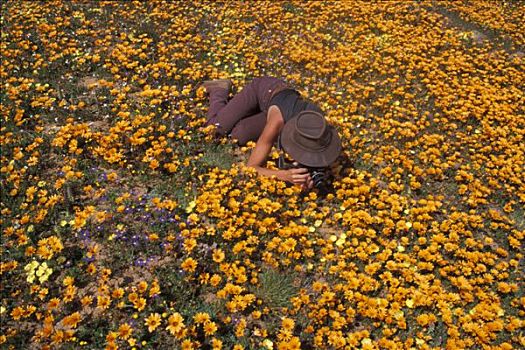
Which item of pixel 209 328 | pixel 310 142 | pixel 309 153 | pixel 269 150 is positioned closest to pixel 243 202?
pixel 269 150

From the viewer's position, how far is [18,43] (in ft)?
32.8

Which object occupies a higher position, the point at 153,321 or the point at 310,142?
the point at 310,142

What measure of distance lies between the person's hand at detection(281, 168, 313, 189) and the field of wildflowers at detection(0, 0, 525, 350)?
20cm

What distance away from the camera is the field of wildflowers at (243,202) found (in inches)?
196

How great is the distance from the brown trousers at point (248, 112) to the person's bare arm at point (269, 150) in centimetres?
69

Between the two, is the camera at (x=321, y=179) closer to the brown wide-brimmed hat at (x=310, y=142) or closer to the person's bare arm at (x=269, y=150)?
the person's bare arm at (x=269, y=150)

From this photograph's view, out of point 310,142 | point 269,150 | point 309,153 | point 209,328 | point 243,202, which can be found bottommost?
point 209,328

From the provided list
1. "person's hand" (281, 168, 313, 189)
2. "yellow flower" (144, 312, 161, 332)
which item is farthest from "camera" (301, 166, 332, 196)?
"yellow flower" (144, 312, 161, 332)

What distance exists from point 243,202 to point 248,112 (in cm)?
215

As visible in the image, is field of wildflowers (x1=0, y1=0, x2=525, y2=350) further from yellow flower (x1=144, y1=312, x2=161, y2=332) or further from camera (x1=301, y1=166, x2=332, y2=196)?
camera (x1=301, y1=166, x2=332, y2=196)

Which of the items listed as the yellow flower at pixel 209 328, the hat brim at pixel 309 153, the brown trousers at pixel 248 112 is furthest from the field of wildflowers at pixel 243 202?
the hat brim at pixel 309 153

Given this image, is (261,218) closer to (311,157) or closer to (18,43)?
(311,157)

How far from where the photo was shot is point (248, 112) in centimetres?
764

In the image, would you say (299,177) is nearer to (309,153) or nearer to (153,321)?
(309,153)
